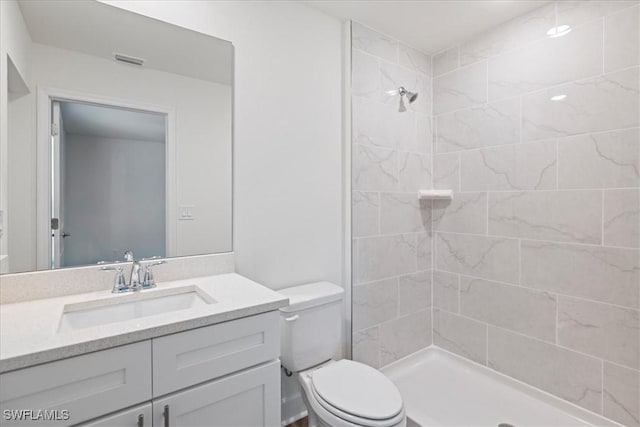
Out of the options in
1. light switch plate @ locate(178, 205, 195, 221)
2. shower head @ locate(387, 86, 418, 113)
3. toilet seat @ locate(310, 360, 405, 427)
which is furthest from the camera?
shower head @ locate(387, 86, 418, 113)

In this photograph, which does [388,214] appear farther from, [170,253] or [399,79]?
[170,253]

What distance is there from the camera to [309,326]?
1566 millimetres

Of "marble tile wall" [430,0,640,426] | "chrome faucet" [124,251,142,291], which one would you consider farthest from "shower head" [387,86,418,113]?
"chrome faucet" [124,251,142,291]

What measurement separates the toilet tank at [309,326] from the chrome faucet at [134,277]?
1.89ft

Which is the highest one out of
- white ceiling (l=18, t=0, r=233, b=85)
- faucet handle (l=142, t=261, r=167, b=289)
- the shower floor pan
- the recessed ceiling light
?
the recessed ceiling light

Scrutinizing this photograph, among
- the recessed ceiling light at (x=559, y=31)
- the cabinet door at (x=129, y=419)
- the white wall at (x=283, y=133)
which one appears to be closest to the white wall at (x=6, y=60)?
the white wall at (x=283, y=133)

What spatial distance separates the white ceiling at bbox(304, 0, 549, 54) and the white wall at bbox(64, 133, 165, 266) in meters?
1.27

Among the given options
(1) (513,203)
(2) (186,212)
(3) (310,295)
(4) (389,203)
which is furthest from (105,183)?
(1) (513,203)

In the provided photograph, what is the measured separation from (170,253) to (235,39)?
3.51 feet

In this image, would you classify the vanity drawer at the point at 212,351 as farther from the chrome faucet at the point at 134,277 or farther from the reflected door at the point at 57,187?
the reflected door at the point at 57,187

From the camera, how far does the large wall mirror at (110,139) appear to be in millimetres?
1194

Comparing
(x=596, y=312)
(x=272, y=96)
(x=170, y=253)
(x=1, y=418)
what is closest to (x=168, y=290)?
(x=170, y=253)

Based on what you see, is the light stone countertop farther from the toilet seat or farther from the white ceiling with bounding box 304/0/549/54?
the white ceiling with bounding box 304/0/549/54

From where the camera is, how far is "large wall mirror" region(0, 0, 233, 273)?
1.19 meters
